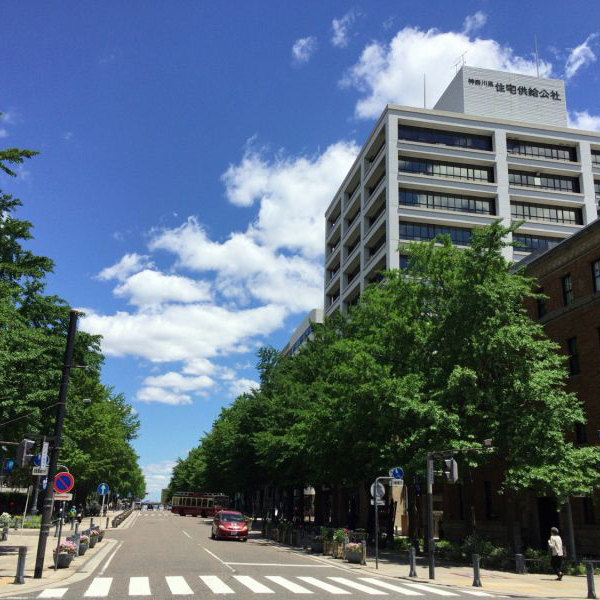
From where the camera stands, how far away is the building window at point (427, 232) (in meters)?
60.6

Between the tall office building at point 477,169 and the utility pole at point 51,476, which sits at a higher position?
the tall office building at point 477,169

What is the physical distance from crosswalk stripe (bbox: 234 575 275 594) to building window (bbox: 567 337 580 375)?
19.5m

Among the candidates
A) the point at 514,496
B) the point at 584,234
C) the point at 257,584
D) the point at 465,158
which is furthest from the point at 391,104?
the point at 257,584

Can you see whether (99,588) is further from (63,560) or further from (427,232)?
(427,232)

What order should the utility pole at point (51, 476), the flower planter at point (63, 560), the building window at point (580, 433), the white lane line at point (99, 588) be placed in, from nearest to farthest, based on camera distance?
the white lane line at point (99, 588) → the utility pole at point (51, 476) → the flower planter at point (63, 560) → the building window at point (580, 433)

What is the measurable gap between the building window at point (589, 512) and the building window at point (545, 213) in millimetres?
40644

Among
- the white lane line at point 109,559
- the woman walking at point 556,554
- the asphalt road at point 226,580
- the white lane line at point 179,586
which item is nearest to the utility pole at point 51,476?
the asphalt road at point 226,580

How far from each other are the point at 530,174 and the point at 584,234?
39591 mm

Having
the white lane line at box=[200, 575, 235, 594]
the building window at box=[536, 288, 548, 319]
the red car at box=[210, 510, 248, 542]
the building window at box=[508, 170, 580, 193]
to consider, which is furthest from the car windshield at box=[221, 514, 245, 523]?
the building window at box=[508, 170, 580, 193]

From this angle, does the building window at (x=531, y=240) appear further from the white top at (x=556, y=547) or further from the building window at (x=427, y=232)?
the white top at (x=556, y=547)

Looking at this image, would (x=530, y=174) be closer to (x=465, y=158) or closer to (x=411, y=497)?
(x=465, y=158)

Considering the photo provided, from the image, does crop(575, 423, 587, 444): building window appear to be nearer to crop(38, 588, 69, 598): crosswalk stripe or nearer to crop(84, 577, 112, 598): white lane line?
crop(84, 577, 112, 598): white lane line

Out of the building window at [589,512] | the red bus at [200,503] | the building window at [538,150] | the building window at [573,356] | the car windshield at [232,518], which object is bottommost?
the red bus at [200,503]

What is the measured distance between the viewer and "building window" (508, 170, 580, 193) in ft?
215
